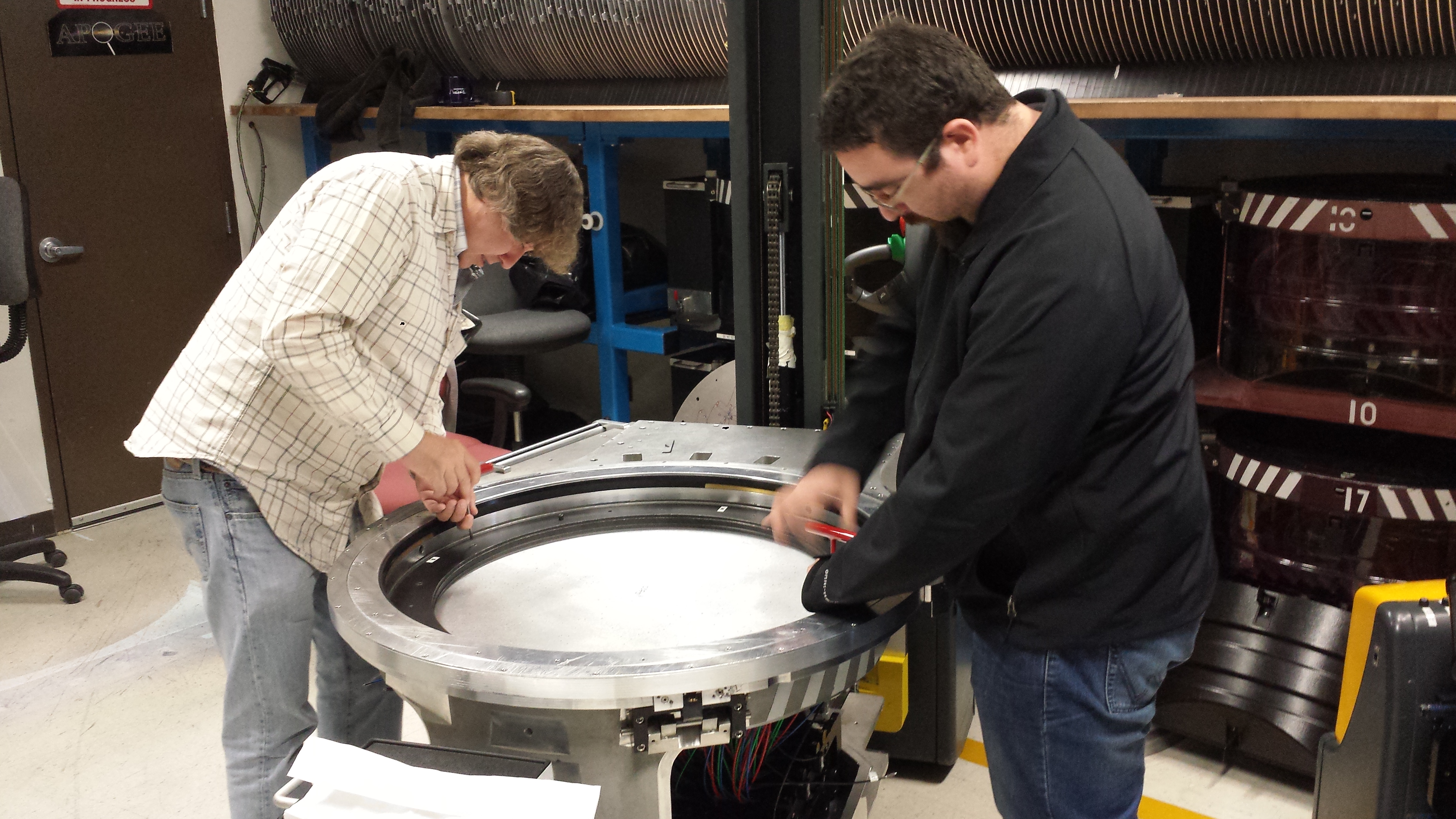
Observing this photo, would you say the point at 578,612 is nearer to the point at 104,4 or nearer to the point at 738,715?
the point at 738,715

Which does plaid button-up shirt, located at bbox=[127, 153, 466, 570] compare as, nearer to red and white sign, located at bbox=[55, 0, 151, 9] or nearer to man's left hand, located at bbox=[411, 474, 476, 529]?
man's left hand, located at bbox=[411, 474, 476, 529]

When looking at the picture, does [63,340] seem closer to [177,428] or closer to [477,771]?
[177,428]

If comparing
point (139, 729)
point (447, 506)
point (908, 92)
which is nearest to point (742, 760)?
point (447, 506)

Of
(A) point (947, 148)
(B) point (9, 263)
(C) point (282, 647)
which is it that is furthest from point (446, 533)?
(B) point (9, 263)

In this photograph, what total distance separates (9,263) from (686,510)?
260 centimetres

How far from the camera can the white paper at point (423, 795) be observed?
1.12 meters

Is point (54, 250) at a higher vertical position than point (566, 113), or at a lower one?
lower

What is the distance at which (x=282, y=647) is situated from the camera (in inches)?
71.7

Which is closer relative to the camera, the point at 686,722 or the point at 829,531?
the point at 686,722

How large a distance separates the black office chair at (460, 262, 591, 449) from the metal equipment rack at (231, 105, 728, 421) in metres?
0.13

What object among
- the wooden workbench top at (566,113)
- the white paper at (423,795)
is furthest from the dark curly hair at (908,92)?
the wooden workbench top at (566,113)

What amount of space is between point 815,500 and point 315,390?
703 mm

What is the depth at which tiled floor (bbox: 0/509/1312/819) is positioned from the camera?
2.43 metres

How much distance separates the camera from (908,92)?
118 centimetres
